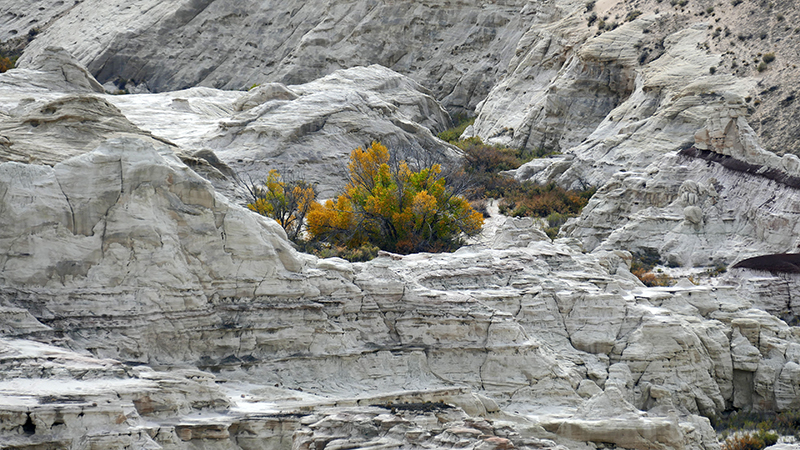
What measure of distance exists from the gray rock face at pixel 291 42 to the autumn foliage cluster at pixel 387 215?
31.3 m

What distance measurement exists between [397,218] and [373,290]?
942 centimetres

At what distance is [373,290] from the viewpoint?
53.9 feet

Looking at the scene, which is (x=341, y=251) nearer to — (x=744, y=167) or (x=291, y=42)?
(x=744, y=167)

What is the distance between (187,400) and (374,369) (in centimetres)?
407

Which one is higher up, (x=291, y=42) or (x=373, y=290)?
(x=373, y=290)

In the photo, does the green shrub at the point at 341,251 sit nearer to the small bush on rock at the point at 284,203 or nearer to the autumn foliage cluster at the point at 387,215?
the autumn foliage cluster at the point at 387,215

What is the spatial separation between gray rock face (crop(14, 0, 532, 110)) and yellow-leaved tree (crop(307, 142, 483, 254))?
31.5 meters

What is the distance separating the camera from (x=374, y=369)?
15.6 meters

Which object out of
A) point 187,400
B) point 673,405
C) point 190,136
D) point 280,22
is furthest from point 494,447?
point 280,22

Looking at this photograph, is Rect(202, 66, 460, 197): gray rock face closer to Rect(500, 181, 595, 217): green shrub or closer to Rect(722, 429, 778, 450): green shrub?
Rect(500, 181, 595, 217): green shrub

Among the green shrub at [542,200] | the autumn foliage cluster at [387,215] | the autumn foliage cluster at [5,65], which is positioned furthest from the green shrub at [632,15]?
the autumn foliage cluster at [5,65]

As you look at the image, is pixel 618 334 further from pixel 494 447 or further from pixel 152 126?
pixel 152 126

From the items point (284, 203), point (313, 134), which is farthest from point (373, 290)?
point (313, 134)

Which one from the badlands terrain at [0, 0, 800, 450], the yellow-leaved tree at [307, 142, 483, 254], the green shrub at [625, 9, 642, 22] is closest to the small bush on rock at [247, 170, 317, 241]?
the yellow-leaved tree at [307, 142, 483, 254]
